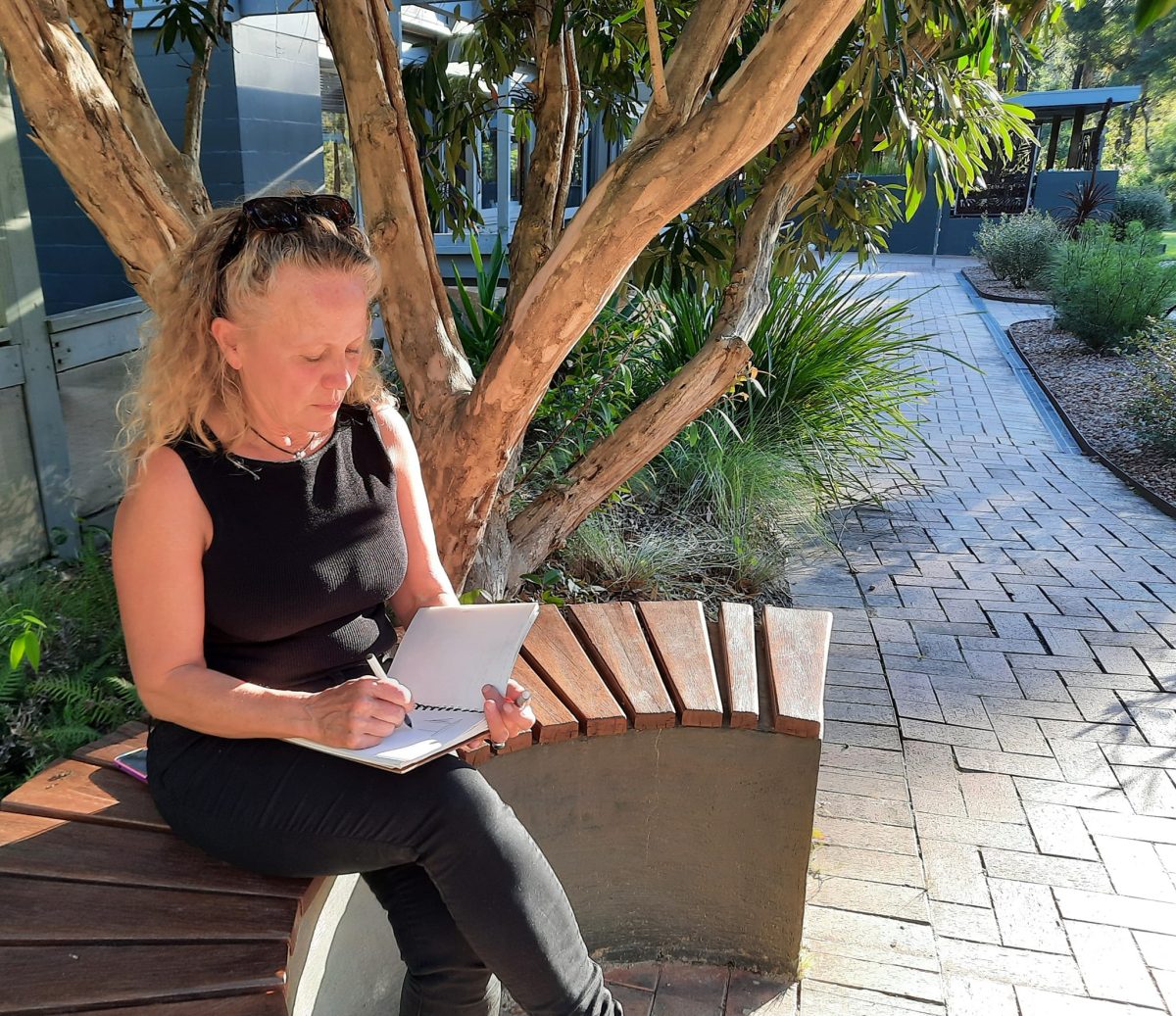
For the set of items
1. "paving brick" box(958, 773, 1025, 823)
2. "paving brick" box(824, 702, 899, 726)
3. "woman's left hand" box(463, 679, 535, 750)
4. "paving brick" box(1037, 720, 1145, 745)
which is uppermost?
"woman's left hand" box(463, 679, 535, 750)

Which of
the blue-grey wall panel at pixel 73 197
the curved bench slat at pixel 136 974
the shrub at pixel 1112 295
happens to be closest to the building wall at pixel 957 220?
the shrub at pixel 1112 295

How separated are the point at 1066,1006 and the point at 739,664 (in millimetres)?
1071

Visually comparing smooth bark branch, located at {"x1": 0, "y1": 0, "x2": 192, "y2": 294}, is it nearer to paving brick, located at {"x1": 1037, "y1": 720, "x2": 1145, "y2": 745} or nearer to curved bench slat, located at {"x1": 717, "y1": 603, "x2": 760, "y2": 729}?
curved bench slat, located at {"x1": 717, "y1": 603, "x2": 760, "y2": 729}

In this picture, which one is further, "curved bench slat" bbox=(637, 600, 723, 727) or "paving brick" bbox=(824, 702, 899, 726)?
"paving brick" bbox=(824, 702, 899, 726)

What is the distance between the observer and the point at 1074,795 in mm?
3004

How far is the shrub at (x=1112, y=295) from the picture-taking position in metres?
9.99

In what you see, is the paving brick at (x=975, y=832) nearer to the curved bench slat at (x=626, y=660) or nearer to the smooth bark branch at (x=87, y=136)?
the curved bench slat at (x=626, y=660)

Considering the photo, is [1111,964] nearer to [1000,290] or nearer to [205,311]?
[205,311]

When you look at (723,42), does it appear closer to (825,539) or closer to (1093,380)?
(825,539)

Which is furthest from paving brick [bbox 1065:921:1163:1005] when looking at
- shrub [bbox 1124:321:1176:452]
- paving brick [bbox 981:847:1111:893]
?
shrub [bbox 1124:321:1176:452]

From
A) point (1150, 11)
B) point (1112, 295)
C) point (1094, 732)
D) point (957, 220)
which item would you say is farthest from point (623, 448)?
point (957, 220)

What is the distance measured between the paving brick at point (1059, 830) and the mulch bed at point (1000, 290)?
42.0ft

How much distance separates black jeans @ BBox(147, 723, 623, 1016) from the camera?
4.91 ft

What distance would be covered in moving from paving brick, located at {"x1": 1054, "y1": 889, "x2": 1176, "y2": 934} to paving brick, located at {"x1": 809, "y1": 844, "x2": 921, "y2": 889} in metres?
0.21
